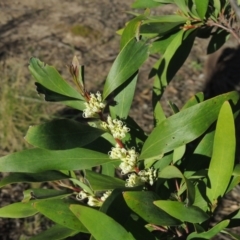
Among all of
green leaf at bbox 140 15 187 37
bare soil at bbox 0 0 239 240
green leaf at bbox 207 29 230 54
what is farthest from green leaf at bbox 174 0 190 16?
bare soil at bbox 0 0 239 240

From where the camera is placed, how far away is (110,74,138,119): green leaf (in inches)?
42.8

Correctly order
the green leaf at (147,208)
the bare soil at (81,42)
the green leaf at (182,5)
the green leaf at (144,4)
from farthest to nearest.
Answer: the bare soil at (81,42) < the green leaf at (144,4) < the green leaf at (182,5) < the green leaf at (147,208)

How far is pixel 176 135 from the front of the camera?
974 mm

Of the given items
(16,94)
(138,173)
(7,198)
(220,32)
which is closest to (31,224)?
(7,198)

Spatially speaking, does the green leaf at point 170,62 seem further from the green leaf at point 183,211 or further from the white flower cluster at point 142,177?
the green leaf at point 183,211

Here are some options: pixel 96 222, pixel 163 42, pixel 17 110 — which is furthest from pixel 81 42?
pixel 96 222

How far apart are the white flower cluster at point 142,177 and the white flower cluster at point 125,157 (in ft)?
0.05

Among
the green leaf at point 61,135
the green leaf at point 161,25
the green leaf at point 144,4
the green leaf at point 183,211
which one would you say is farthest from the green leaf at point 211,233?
the green leaf at point 144,4

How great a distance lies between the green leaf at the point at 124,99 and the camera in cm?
109

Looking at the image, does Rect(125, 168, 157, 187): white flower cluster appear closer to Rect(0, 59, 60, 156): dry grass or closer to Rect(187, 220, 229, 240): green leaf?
Rect(187, 220, 229, 240): green leaf

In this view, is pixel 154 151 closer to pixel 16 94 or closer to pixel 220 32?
pixel 220 32

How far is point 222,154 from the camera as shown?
0.97 m

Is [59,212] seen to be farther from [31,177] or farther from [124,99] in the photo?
[124,99]

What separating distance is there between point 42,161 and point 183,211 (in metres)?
0.26
